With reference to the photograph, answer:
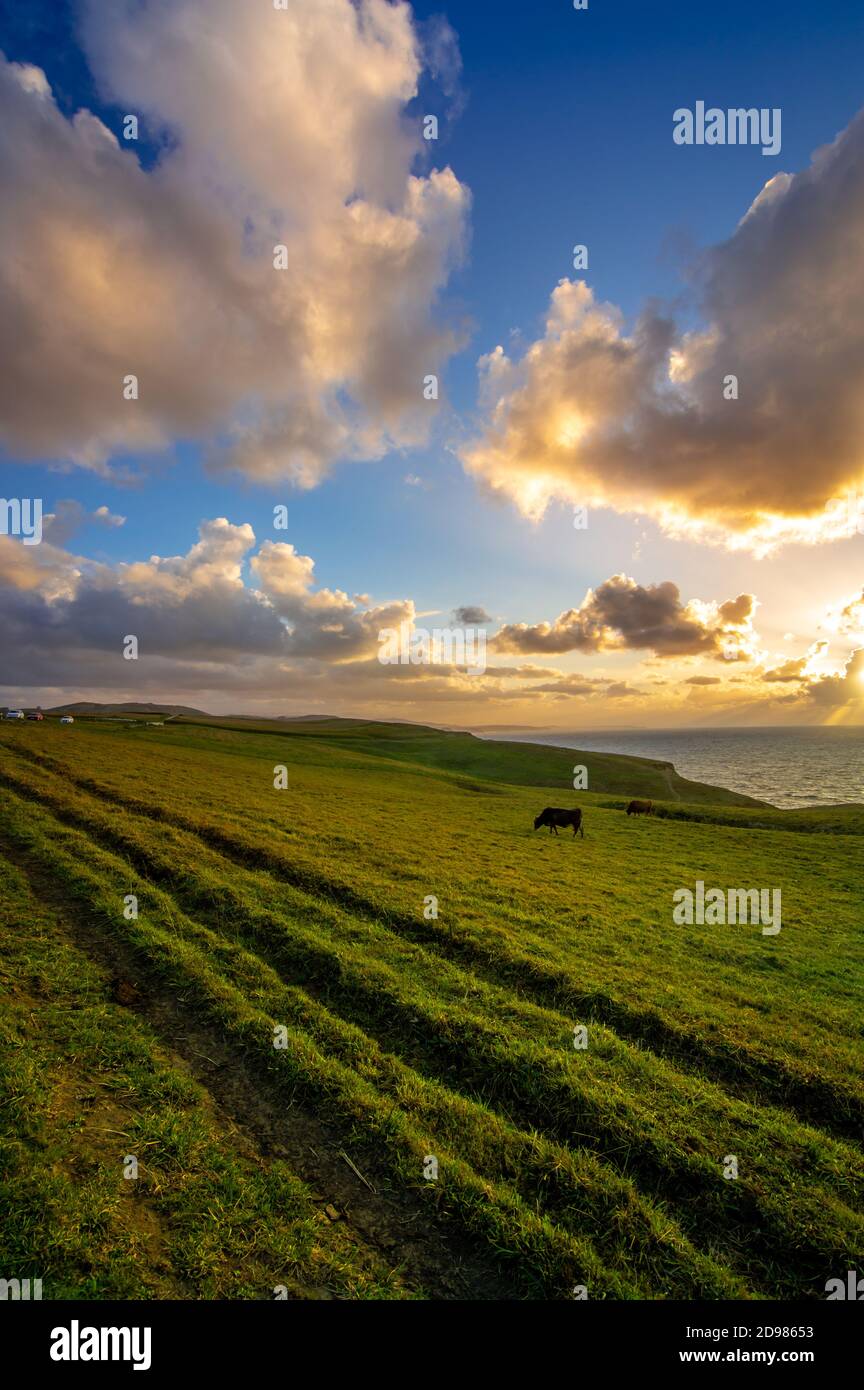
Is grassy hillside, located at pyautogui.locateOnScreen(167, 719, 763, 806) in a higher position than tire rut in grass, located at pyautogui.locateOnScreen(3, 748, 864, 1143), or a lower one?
lower

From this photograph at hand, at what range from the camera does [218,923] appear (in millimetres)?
13625

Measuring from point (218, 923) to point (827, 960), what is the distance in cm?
1650

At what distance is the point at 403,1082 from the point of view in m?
8.40

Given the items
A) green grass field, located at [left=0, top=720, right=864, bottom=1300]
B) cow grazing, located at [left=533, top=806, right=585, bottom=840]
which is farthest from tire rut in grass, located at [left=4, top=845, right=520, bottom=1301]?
cow grazing, located at [left=533, top=806, right=585, bottom=840]

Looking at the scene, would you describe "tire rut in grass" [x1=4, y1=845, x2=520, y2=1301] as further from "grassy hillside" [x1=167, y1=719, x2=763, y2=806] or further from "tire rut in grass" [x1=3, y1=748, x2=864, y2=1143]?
"grassy hillside" [x1=167, y1=719, x2=763, y2=806]

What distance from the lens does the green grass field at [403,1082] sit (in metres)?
5.82

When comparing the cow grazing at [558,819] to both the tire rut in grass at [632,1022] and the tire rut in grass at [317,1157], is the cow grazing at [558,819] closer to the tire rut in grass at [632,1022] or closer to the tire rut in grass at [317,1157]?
the tire rut in grass at [632,1022]

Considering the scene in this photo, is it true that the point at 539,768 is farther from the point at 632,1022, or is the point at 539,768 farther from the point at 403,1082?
the point at 403,1082

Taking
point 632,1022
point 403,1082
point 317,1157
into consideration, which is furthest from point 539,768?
point 317,1157

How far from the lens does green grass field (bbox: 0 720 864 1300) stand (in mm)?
5820

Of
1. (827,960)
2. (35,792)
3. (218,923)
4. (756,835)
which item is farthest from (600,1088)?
(756,835)

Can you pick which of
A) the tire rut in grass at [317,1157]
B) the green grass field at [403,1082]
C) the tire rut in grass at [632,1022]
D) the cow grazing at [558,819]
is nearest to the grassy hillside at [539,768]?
the cow grazing at [558,819]

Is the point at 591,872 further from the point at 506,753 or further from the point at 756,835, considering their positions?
the point at 506,753

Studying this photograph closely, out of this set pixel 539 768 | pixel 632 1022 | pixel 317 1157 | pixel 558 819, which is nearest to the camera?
pixel 317 1157
